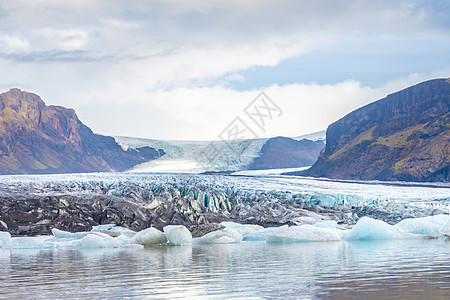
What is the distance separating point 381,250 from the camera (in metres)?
10.8

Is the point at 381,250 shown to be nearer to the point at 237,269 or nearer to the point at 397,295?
the point at 237,269

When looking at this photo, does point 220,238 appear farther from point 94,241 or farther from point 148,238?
point 94,241

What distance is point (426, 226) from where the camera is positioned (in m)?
14.8

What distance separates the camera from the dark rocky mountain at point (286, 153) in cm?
5538

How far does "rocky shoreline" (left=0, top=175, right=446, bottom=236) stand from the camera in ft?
61.5

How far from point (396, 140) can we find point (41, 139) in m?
55.8

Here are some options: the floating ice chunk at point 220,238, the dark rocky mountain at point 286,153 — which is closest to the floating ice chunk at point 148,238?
the floating ice chunk at point 220,238

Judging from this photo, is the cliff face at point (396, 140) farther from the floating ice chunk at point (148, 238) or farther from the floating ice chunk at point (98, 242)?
the floating ice chunk at point (98, 242)

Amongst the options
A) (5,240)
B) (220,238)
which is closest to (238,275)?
(220,238)

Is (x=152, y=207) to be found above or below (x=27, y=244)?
above

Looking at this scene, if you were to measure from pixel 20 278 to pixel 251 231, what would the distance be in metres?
9.38

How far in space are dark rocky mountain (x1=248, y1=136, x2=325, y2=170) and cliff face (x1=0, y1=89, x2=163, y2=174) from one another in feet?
78.7

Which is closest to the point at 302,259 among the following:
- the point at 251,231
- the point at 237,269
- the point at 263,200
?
the point at 237,269

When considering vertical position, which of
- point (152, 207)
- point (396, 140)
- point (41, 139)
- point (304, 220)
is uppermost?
point (41, 139)
